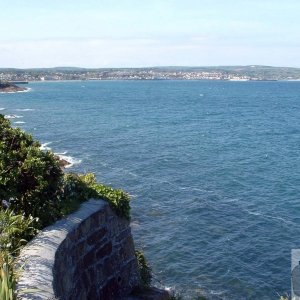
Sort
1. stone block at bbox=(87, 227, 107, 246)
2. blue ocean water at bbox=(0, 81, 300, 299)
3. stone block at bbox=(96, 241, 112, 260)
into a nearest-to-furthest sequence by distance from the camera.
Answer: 1. stone block at bbox=(87, 227, 107, 246)
2. stone block at bbox=(96, 241, 112, 260)
3. blue ocean water at bbox=(0, 81, 300, 299)

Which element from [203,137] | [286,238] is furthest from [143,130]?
[286,238]

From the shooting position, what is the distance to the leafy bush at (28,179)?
33.5 feet

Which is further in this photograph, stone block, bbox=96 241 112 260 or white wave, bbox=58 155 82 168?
white wave, bbox=58 155 82 168

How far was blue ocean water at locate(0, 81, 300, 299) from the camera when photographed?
25266mm

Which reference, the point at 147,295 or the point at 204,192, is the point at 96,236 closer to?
the point at 147,295

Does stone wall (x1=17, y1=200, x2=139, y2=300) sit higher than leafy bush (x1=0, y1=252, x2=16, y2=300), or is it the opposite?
leafy bush (x1=0, y1=252, x2=16, y2=300)

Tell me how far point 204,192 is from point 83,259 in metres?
28.9

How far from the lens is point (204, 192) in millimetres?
38656

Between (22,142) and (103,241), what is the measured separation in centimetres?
303

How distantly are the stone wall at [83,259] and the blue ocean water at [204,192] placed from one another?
10770 mm

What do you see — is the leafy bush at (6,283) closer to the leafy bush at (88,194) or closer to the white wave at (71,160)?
the leafy bush at (88,194)

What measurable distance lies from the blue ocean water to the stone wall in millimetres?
10770

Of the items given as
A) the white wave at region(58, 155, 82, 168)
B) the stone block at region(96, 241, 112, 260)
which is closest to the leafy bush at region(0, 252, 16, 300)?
the stone block at region(96, 241, 112, 260)

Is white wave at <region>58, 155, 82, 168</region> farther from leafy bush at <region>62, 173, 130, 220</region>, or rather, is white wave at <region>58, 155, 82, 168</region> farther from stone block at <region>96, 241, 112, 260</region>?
stone block at <region>96, 241, 112, 260</region>
